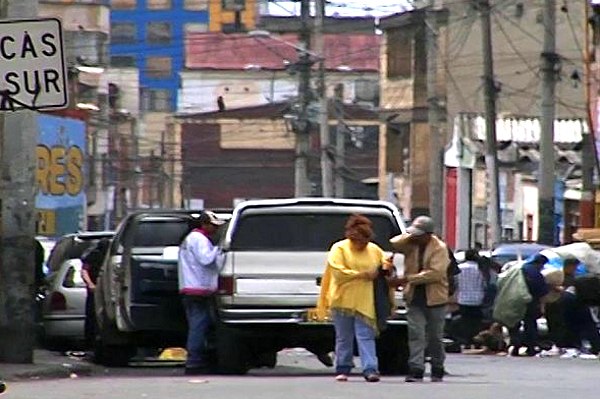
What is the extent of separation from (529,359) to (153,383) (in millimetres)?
9597

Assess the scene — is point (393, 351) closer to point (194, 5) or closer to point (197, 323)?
point (197, 323)

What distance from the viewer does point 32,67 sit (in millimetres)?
16922

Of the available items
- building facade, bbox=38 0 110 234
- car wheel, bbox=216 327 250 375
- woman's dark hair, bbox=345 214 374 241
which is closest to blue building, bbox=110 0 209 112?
building facade, bbox=38 0 110 234

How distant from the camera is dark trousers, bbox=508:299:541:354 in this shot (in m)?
28.3

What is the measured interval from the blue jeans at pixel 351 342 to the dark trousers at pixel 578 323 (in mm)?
9732

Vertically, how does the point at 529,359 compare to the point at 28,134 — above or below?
below

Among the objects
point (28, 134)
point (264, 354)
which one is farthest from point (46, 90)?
point (264, 354)

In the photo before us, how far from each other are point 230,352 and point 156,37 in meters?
114

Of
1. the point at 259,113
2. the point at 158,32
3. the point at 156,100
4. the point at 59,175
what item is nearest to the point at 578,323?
the point at 59,175

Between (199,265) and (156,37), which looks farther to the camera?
(156,37)

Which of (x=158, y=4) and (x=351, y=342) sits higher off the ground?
(x=158, y=4)

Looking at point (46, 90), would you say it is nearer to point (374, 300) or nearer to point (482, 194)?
point (374, 300)

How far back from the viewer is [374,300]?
18.6 m

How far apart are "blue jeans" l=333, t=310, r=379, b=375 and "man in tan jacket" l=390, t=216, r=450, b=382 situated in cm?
40
